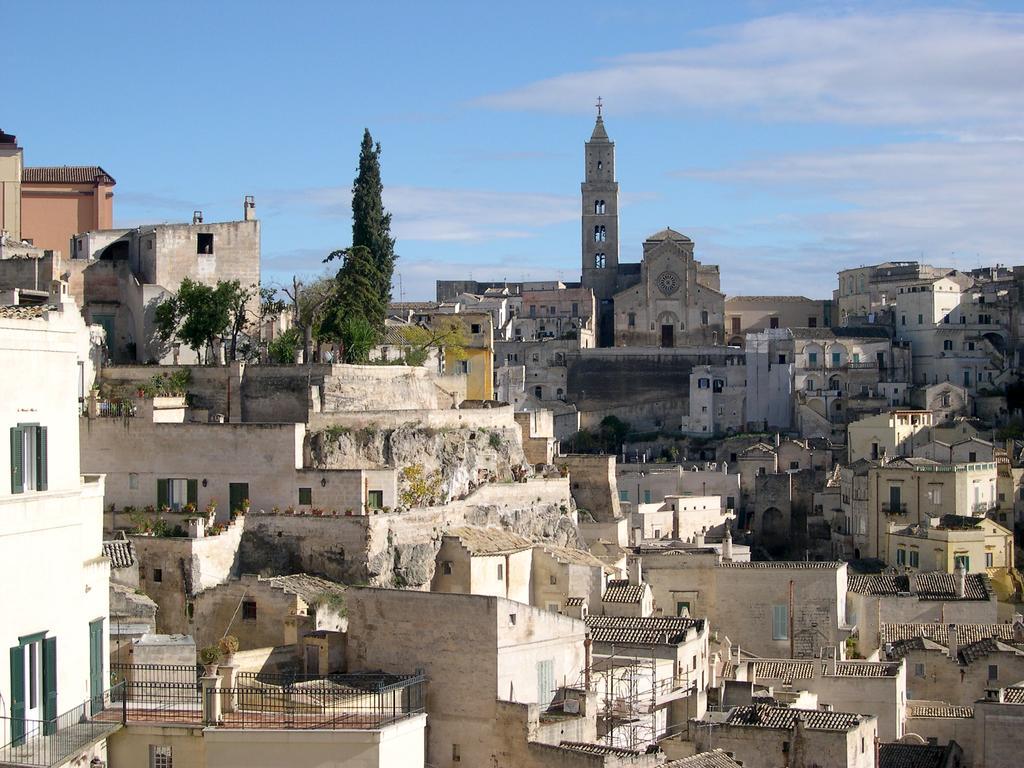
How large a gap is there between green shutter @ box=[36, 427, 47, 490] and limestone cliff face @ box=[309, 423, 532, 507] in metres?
17.9

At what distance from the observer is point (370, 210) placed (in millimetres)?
50312

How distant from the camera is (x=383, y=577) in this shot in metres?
33.6

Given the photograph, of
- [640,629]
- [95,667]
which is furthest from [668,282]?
[95,667]

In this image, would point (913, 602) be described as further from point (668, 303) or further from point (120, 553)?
point (668, 303)

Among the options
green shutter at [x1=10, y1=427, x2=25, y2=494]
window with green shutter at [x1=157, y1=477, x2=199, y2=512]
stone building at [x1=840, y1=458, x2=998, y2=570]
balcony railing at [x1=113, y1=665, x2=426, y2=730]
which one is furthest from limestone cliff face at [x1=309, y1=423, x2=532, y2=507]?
stone building at [x1=840, y1=458, x2=998, y2=570]

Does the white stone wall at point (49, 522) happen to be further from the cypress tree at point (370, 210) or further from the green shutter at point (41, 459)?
the cypress tree at point (370, 210)

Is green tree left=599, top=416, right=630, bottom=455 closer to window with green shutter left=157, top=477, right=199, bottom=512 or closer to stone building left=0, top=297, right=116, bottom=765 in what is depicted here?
window with green shutter left=157, top=477, right=199, bottom=512

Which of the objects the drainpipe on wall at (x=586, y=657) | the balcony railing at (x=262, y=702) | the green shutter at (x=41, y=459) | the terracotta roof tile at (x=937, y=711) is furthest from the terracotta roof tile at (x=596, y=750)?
the terracotta roof tile at (x=937, y=711)

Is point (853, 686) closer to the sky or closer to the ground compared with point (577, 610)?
closer to the ground

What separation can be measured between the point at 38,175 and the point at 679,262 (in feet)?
163

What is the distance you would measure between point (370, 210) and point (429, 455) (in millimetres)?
14003

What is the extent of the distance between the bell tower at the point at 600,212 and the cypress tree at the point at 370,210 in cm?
5120

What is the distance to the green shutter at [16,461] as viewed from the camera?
56.8 feet

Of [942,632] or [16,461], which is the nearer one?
[16,461]
